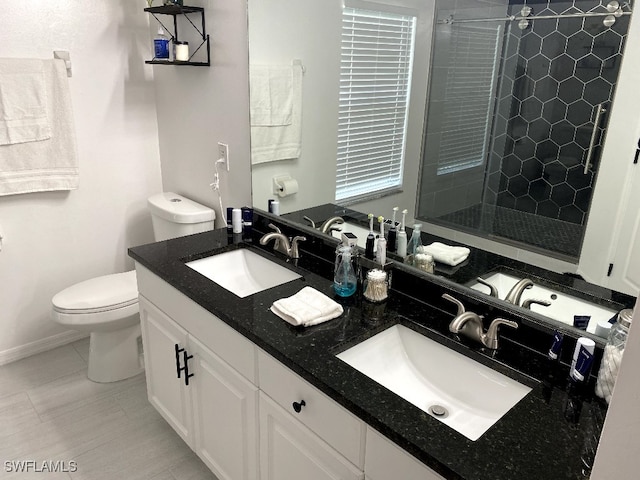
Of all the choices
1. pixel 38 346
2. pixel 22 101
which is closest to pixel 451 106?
pixel 22 101

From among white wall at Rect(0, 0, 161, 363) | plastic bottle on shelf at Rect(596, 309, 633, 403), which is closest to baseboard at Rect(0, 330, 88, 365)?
white wall at Rect(0, 0, 161, 363)

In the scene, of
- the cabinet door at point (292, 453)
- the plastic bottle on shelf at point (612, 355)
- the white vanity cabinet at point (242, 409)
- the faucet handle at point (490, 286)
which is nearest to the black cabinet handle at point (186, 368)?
the white vanity cabinet at point (242, 409)

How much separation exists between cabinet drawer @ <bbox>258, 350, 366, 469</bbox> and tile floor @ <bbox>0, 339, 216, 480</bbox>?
0.86m

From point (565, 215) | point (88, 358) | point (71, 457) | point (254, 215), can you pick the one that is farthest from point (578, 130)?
point (88, 358)

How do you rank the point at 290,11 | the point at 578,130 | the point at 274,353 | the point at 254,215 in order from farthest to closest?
the point at 254,215 < the point at 290,11 < the point at 274,353 < the point at 578,130

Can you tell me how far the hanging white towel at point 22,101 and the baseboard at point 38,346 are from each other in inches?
43.2

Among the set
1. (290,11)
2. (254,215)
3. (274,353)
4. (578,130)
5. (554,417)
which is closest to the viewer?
(554,417)

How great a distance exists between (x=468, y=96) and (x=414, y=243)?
485mm

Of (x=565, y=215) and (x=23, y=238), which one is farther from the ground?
(x=565, y=215)

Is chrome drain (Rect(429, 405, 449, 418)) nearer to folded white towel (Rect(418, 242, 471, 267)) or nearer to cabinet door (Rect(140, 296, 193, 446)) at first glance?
folded white towel (Rect(418, 242, 471, 267))

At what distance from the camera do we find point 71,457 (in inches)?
80.0

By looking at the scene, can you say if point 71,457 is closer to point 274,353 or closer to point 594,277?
point 274,353

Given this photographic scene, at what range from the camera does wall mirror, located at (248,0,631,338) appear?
1.17 metres

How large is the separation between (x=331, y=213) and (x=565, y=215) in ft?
3.00
